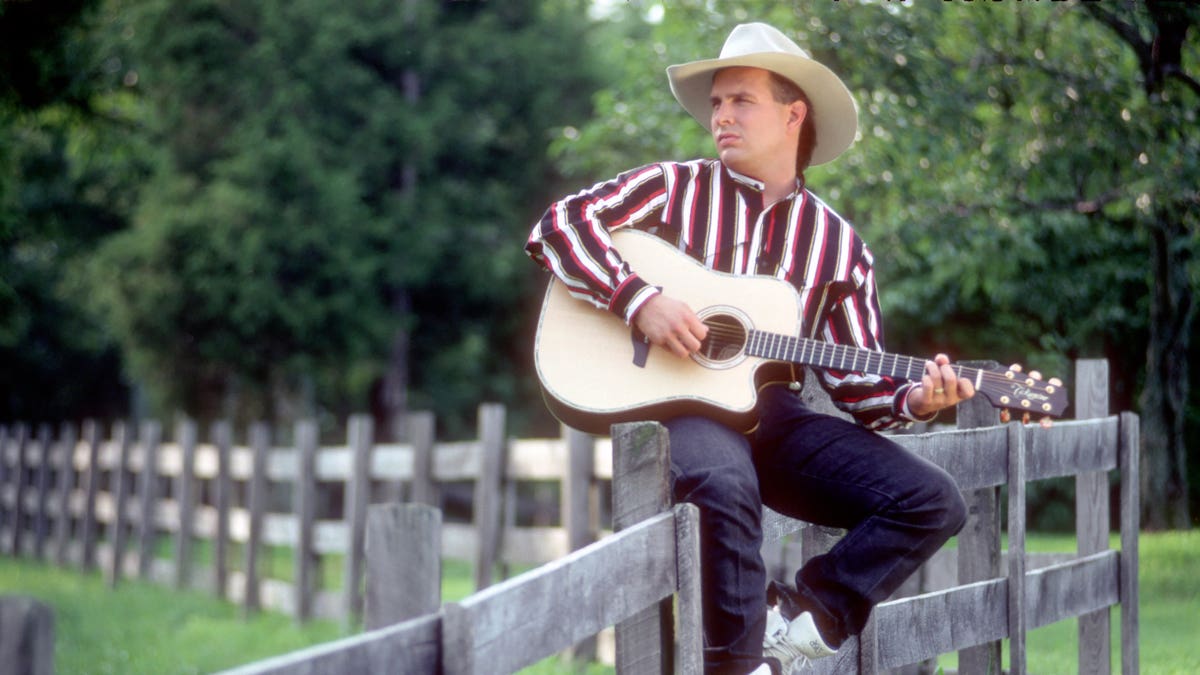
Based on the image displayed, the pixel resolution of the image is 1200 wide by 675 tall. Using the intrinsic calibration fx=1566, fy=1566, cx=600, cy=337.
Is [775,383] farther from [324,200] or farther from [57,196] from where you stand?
[57,196]

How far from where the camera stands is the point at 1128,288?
47.6 feet

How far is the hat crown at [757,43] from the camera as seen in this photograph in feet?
13.7

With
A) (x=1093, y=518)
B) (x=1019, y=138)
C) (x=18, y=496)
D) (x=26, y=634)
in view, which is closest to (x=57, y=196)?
(x=18, y=496)

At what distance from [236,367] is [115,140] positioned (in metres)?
8.11

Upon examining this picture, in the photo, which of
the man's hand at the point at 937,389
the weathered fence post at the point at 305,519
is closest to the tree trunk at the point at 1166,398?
the weathered fence post at the point at 305,519

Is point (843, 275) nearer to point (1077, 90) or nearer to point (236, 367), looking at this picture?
point (1077, 90)

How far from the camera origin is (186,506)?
14.3 metres

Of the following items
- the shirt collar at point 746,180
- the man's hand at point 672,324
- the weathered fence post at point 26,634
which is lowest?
the weathered fence post at point 26,634

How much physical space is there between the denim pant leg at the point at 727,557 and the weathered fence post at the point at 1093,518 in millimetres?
3038

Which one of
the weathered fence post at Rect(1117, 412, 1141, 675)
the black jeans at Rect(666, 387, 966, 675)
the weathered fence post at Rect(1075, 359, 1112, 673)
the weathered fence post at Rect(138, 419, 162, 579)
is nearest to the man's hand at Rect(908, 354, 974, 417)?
the black jeans at Rect(666, 387, 966, 675)

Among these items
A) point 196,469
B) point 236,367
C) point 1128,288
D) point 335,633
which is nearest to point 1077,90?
point 1128,288

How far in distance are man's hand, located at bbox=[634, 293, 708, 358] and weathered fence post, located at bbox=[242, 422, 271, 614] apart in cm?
910

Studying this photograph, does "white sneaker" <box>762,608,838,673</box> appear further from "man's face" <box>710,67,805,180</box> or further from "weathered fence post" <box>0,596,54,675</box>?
"weathered fence post" <box>0,596,54,675</box>

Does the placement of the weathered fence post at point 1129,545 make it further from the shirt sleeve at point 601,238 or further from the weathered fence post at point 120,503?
the weathered fence post at point 120,503
